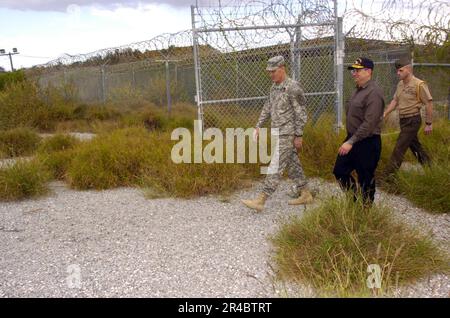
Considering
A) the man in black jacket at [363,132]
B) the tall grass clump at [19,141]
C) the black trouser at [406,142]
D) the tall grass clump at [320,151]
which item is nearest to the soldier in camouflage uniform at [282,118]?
the man in black jacket at [363,132]

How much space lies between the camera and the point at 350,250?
319 centimetres

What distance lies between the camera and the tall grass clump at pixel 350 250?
2.94 meters

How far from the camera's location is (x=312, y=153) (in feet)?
19.7

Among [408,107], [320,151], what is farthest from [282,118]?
[408,107]

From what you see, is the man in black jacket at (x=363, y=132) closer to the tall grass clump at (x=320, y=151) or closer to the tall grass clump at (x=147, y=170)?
the tall grass clump at (x=320, y=151)

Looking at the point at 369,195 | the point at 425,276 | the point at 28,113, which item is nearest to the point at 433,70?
the point at 369,195

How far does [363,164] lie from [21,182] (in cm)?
470

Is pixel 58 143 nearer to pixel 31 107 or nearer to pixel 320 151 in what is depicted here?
pixel 31 107

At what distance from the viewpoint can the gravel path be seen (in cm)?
305

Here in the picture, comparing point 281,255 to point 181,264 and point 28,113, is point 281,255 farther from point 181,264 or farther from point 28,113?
point 28,113

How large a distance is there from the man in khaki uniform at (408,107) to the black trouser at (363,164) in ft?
4.29

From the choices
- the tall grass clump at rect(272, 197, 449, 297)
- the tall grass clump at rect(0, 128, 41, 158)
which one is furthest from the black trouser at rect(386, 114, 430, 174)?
the tall grass clump at rect(0, 128, 41, 158)

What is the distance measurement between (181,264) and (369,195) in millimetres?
2081

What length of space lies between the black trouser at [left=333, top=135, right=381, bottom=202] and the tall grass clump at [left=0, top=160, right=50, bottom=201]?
4.28m
